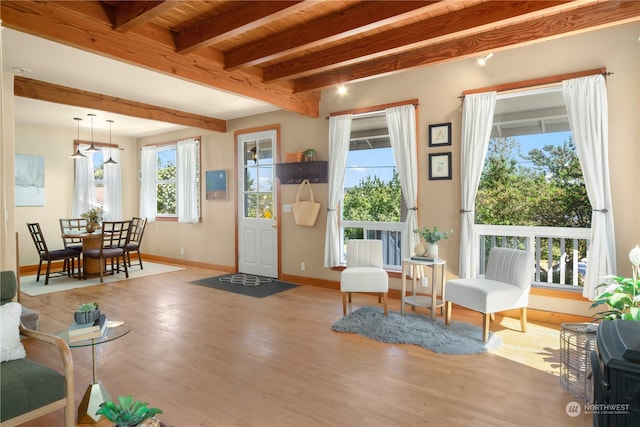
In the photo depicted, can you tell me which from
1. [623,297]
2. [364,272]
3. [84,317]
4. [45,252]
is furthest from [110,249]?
[623,297]

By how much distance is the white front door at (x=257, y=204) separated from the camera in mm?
6027

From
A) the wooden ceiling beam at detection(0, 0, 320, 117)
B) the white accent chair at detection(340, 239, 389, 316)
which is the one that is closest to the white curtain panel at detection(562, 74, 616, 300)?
the white accent chair at detection(340, 239, 389, 316)

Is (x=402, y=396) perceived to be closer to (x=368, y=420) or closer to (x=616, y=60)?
(x=368, y=420)

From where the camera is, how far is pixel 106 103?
505 centimetres

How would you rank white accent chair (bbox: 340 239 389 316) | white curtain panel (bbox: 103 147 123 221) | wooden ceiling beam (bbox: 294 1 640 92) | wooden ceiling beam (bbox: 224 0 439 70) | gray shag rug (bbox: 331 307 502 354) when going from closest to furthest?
wooden ceiling beam (bbox: 224 0 439 70)
wooden ceiling beam (bbox: 294 1 640 92)
gray shag rug (bbox: 331 307 502 354)
white accent chair (bbox: 340 239 389 316)
white curtain panel (bbox: 103 147 123 221)

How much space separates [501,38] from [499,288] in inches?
92.8

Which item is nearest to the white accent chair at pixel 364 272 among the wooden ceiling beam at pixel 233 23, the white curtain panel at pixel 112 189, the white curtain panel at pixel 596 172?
the white curtain panel at pixel 596 172

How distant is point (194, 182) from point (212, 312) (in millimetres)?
3618

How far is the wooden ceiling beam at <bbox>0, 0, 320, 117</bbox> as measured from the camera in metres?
2.57

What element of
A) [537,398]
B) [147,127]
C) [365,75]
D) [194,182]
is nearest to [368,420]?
[537,398]

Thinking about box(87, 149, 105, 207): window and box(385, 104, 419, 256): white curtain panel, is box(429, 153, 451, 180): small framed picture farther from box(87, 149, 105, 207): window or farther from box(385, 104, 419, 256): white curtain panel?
box(87, 149, 105, 207): window

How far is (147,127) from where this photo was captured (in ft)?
23.5

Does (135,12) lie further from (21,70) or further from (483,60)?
(483,60)

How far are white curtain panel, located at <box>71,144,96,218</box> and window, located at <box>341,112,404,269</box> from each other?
5.73 meters
